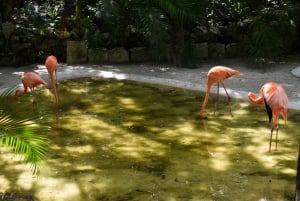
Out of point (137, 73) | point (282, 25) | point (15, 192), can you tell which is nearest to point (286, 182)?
point (15, 192)

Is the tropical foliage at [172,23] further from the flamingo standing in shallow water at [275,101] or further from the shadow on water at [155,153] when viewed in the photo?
the flamingo standing in shallow water at [275,101]

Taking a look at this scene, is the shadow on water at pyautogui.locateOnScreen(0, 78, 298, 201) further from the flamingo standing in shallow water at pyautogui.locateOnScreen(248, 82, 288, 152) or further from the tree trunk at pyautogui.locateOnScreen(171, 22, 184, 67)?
the tree trunk at pyautogui.locateOnScreen(171, 22, 184, 67)

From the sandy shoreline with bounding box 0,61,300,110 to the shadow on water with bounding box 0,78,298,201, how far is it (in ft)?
1.51

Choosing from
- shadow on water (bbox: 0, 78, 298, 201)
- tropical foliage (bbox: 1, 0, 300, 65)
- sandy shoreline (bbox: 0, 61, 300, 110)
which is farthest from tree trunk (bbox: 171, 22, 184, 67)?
shadow on water (bbox: 0, 78, 298, 201)

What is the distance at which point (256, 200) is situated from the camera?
3529 millimetres

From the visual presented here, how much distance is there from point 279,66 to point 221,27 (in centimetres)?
123

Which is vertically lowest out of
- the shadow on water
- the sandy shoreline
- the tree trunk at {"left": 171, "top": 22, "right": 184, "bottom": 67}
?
the shadow on water

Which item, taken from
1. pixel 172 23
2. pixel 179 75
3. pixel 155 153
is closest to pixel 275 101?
pixel 155 153

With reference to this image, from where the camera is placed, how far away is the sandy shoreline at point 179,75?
20.9 ft

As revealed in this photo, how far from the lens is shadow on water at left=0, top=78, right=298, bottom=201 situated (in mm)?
3699

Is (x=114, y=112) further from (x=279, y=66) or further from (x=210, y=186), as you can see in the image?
(x=279, y=66)

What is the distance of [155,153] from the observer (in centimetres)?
439

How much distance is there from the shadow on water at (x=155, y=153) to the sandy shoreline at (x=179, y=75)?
0.46m

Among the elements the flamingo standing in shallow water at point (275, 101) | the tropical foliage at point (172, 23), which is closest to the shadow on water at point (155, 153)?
the flamingo standing in shallow water at point (275, 101)
